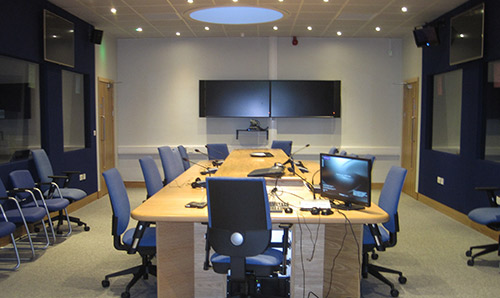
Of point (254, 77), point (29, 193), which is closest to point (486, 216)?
point (29, 193)

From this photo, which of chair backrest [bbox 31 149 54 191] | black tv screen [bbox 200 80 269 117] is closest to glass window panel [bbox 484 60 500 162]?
black tv screen [bbox 200 80 269 117]

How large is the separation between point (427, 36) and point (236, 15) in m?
3.17

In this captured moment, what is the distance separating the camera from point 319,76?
911 centimetres

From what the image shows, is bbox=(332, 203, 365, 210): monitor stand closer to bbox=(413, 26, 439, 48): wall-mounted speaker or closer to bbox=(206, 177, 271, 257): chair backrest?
bbox=(206, 177, 271, 257): chair backrest

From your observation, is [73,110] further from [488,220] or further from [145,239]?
[488,220]

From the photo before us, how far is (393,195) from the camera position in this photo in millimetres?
3691

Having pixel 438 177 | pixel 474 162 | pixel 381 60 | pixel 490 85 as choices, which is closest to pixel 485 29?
pixel 490 85

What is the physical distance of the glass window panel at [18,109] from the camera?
554cm

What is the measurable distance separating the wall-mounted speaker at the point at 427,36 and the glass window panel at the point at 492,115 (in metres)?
1.37

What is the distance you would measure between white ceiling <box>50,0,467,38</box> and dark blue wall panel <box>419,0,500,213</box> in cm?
65

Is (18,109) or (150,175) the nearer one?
(150,175)

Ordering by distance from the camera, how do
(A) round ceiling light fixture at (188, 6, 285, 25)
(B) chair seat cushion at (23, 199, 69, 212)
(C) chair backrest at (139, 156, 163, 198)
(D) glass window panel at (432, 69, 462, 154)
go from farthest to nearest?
(D) glass window panel at (432, 69, 462, 154) → (A) round ceiling light fixture at (188, 6, 285, 25) → (B) chair seat cushion at (23, 199, 69, 212) → (C) chair backrest at (139, 156, 163, 198)

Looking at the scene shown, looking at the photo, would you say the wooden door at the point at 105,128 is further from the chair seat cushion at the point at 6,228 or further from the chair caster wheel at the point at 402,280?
the chair caster wheel at the point at 402,280

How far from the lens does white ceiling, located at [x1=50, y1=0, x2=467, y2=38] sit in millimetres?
6293
